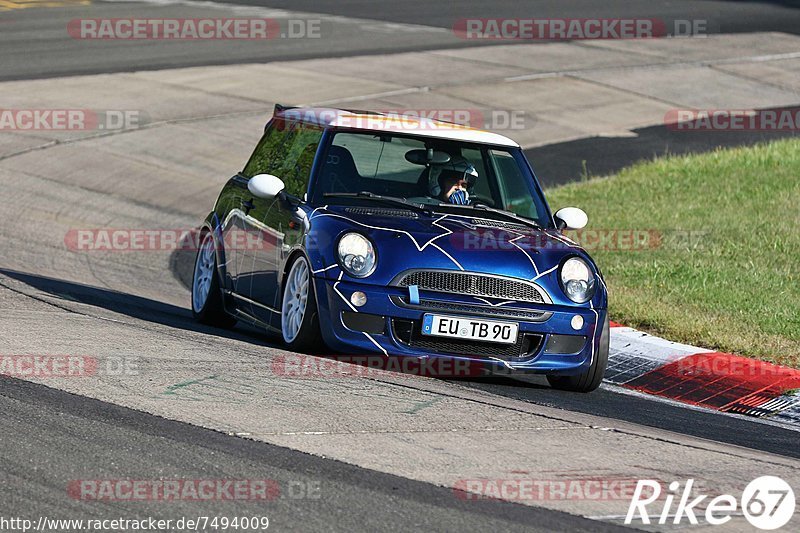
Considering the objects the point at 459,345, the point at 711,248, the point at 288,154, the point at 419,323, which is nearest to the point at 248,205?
the point at 288,154

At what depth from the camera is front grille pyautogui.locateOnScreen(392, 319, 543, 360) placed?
814 centimetres

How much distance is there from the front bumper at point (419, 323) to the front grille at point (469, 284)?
43mm

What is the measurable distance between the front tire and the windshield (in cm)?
58

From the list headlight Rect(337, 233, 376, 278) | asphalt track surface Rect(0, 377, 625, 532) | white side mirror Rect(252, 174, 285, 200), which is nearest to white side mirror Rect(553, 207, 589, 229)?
headlight Rect(337, 233, 376, 278)

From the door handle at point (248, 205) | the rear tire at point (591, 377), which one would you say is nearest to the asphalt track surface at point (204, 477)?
the rear tire at point (591, 377)

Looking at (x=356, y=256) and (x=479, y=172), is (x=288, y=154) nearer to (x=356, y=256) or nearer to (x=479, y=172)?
(x=479, y=172)

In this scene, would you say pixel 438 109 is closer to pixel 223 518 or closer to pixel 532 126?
pixel 532 126

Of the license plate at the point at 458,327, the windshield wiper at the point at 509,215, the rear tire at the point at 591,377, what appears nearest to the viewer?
the license plate at the point at 458,327

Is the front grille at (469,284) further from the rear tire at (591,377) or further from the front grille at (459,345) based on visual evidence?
the rear tire at (591,377)

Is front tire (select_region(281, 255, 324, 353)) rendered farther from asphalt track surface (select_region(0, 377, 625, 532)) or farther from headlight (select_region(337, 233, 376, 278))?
asphalt track surface (select_region(0, 377, 625, 532))

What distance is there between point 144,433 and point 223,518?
1113mm

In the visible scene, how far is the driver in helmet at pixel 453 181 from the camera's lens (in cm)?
925

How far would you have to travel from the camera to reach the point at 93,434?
19.8ft

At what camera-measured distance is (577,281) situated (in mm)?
8438
